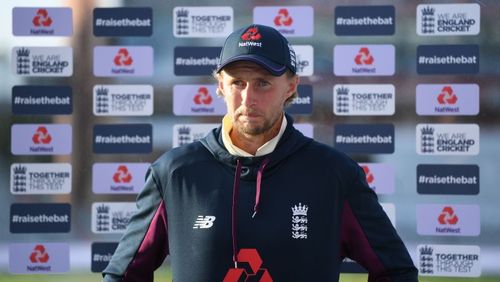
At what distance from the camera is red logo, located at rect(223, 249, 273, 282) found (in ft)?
4.81

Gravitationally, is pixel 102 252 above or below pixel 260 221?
below

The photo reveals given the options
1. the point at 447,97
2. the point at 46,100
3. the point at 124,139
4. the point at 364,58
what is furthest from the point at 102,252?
the point at 447,97

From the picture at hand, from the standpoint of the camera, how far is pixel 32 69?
324 cm

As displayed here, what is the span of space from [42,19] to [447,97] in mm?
1893

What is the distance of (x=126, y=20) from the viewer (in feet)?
10.6

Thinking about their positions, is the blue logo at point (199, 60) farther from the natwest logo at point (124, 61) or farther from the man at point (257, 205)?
the man at point (257, 205)

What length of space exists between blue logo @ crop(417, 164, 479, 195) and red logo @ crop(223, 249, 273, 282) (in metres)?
1.78

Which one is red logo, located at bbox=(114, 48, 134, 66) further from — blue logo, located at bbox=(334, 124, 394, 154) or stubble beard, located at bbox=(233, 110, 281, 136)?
stubble beard, located at bbox=(233, 110, 281, 136)

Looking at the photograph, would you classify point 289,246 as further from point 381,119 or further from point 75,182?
point 75,182

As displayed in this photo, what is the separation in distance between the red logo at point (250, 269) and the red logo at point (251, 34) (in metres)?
0.46

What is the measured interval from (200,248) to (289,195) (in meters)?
0.23

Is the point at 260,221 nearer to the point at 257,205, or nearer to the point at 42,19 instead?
the point at 257,205

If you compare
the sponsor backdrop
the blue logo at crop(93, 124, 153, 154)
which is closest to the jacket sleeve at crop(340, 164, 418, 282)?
the sponsor backdrop

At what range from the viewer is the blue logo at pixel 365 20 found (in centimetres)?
312
